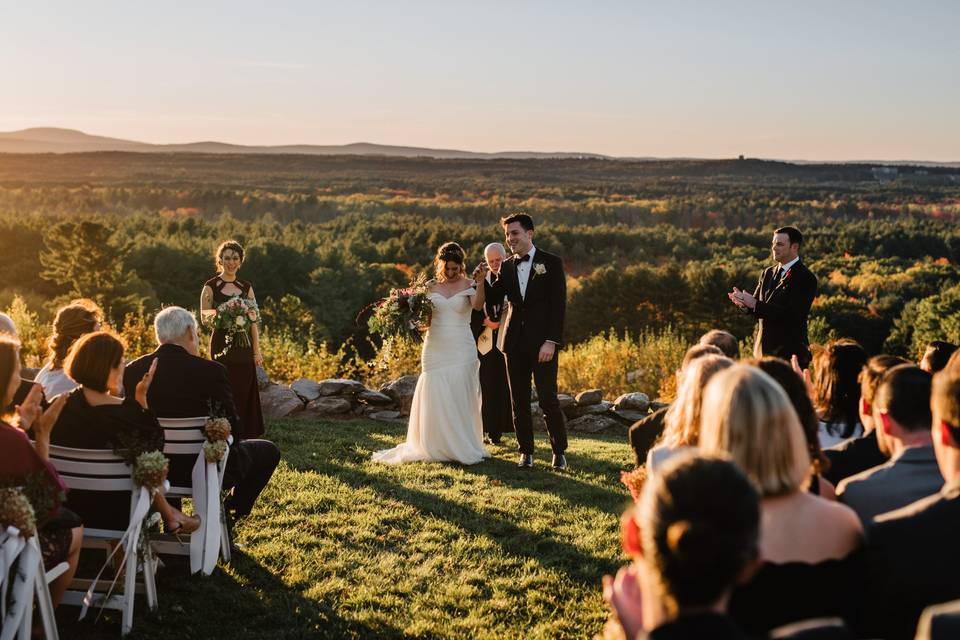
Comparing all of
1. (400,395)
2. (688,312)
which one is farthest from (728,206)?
(400,395)

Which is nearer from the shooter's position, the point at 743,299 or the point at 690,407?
the point at 690,407

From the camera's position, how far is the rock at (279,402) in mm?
11281

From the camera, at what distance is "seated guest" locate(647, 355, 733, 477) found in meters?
3.34

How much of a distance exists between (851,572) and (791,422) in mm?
466

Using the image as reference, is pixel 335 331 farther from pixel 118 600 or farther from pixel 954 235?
pixel 954 235

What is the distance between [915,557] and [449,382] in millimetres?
6162

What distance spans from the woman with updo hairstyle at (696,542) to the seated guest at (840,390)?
287 centimetres

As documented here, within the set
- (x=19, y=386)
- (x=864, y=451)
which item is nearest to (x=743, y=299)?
(x=864, y=451)

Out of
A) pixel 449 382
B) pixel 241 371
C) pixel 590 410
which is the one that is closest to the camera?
pixel 241 371

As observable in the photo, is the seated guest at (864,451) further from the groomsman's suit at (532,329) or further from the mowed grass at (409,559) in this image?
the groomsman's suit at (532,329)

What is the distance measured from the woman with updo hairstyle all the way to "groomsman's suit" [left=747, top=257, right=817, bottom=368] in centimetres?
601

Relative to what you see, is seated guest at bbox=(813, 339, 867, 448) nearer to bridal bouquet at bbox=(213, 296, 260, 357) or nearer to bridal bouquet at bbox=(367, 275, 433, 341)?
bridal bouquet at bbox=(367, 275, 433, 341)

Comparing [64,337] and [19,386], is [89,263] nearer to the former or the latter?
[64,337]

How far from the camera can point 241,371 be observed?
26.2 ft
